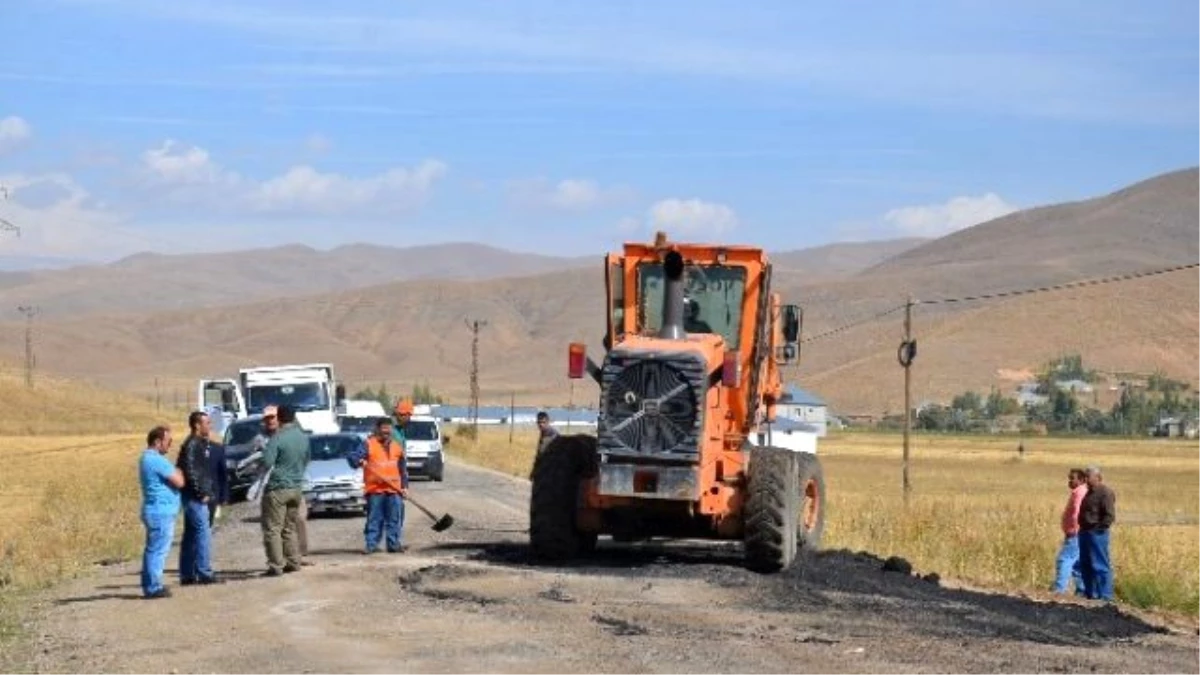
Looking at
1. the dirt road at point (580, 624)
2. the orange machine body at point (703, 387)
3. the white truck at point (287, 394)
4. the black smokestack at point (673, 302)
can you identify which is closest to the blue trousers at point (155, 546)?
the dirt road at point (580, 624)

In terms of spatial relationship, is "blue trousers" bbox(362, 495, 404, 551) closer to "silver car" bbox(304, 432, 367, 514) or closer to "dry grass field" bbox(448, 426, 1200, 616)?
"dry grass field" bbox(448, 426, 1200, 616)

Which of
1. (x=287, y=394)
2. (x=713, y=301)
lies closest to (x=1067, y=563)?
(x=713, y=301)

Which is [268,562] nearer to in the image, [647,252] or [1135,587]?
[647,252]

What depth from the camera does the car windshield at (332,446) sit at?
34.4 metres

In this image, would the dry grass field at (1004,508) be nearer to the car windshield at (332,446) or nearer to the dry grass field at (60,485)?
the car windshield at (332,446)

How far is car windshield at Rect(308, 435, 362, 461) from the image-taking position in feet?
113

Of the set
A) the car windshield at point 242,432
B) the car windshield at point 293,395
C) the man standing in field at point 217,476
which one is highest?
the car windshield at point 293,395

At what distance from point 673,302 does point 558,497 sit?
7.80ft

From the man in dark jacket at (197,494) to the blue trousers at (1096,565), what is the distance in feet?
31.8

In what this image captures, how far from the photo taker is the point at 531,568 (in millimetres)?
20844

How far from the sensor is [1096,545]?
74.0 ft

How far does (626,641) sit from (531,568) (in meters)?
6.05

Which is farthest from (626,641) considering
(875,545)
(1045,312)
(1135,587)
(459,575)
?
(1045,312)

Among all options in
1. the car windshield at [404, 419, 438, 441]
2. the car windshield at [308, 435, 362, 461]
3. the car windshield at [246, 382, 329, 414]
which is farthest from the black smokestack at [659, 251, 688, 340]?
the car windshield at [246, 382, 329, 414]
